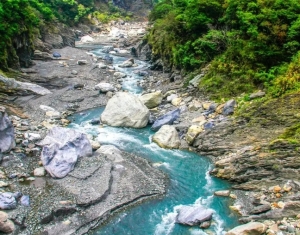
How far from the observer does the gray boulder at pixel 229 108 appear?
19500 millimetres

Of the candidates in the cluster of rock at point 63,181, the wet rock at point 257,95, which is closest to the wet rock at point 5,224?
the cluster of rock at point 63,181

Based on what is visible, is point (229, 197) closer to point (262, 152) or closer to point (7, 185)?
point (262, 152)

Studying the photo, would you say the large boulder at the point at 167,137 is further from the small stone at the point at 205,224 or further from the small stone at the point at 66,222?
the small stone at the point at 66,222

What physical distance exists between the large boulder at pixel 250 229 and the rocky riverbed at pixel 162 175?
67mm

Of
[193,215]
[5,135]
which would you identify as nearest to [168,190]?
[193,215]

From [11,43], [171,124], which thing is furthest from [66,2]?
[171,124]

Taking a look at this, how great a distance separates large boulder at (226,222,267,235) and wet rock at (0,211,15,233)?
24.8ft

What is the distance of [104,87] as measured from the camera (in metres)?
28.5

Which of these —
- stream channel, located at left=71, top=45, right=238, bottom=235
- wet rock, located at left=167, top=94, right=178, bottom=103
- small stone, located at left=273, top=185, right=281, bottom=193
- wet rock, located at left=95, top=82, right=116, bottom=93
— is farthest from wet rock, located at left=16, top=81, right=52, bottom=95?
small stone, located at left=273, top=185, right=281, bottom=193

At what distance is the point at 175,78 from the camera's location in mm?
28484

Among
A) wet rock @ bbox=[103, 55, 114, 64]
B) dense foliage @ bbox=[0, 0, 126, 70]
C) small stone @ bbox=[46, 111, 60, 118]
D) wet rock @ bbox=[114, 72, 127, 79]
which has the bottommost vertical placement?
small stone @ bbox=[46, 111, 60, 118]

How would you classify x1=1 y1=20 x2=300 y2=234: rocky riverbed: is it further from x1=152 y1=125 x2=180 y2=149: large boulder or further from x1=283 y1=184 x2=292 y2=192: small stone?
x1=152 y1=125 x2=180 y2=149: large boulder

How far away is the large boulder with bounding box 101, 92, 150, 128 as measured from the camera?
69.6ft

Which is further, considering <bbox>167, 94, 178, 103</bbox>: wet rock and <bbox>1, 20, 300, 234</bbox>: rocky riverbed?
<bbox>167, 94, 178, 103</bbox>: wet rock
